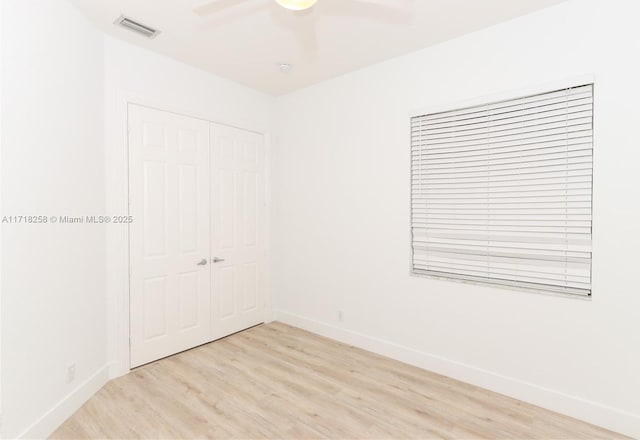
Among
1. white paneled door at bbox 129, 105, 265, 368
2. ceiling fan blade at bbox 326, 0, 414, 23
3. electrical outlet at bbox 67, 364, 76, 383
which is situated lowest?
electrical outlet at bbox 67, 364, 76, 383

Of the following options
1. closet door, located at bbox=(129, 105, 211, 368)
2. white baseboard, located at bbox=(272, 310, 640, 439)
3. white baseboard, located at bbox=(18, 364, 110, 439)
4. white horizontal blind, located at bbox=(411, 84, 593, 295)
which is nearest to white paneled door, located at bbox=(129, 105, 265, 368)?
closet door, located at bbox=(129, 105, 211, 368)

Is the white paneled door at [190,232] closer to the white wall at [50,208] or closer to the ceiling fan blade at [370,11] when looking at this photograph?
the white wall at [50,208]

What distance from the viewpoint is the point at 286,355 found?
3344mm

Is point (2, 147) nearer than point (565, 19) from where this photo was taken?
Yes

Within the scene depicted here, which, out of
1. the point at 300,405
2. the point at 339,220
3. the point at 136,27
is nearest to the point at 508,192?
the point at 339,220

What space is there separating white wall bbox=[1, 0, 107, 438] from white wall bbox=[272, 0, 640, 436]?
2.10m

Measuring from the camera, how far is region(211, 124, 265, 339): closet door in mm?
3705

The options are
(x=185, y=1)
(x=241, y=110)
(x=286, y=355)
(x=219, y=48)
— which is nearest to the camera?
(x=185, y=1)

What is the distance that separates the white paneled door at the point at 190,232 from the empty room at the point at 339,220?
0.08 feet

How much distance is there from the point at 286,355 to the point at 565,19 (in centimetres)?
361

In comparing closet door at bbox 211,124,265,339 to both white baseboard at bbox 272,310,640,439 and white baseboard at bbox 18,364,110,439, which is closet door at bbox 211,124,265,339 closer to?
white baseboard at bbox 272,310,640,439

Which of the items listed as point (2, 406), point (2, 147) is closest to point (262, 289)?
point (2, 406)

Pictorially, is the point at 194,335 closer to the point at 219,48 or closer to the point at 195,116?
the point at 195,116

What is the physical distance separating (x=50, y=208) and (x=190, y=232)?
4.35 feet
